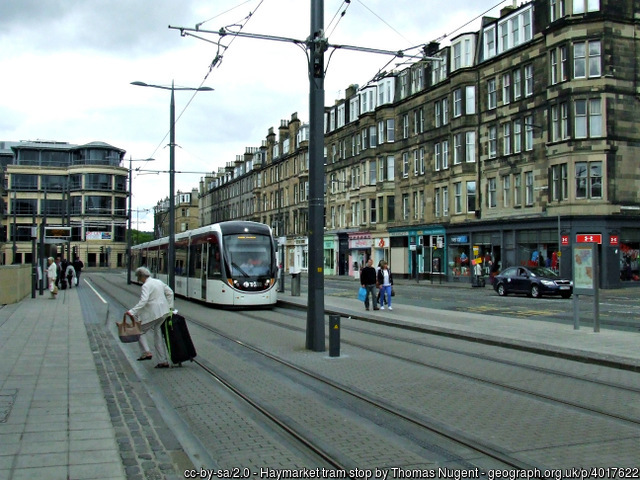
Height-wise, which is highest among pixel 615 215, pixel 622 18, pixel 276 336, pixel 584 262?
pixel 622 18

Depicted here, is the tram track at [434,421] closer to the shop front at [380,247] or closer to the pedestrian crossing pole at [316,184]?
the pedestrian crossing pole at [316,184]

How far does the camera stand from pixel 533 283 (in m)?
31.1

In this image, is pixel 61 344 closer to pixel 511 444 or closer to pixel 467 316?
pixel 511 444

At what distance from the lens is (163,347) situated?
36.8ft

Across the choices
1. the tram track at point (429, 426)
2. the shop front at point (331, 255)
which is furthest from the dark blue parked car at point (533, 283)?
the shop front at point (331, 255)

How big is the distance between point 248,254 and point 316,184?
1116 cm

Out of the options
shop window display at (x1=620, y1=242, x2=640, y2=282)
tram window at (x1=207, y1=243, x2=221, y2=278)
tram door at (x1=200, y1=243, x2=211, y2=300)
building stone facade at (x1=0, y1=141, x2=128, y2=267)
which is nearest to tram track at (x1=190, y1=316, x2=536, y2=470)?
tram window at (x1=207, y1=243, x2=221, y2=278)

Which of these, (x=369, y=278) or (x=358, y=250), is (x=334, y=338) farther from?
(x=358, y=250)

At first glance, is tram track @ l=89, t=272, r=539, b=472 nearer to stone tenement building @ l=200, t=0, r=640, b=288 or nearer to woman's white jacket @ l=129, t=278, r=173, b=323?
woman's white jacket @ l=129, t=278, r=173, b=323

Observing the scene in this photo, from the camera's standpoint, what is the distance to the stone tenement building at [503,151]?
120ft

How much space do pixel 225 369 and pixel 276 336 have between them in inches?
195

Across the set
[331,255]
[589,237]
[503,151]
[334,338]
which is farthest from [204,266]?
[331,255]

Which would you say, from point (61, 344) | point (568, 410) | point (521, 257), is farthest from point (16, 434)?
point (521, 257)

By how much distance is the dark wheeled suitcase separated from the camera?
10.8m
